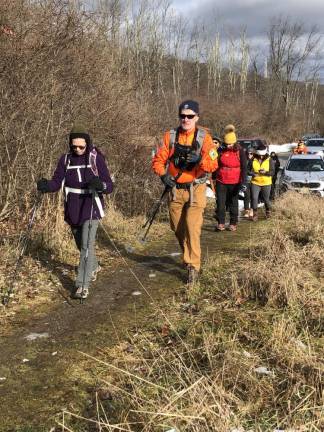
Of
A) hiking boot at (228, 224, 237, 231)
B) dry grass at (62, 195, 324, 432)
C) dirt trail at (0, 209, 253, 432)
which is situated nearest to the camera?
dry grass at (62, 195, 324, 432)

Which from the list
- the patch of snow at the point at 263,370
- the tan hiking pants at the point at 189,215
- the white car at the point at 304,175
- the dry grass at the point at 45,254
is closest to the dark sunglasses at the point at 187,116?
the tan hiking pants at the point at 189,215

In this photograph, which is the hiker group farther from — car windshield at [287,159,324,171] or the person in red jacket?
car windshield at [287,159,324,171]

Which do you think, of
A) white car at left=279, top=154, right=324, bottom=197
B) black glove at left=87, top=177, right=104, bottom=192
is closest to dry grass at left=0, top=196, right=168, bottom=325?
black glove at left=87, top=177, right=104, bottom=192

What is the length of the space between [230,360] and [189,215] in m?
2.46

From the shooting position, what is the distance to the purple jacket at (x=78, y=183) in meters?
5.20

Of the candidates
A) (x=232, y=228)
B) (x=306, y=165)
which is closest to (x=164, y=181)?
(x=232, y=228)

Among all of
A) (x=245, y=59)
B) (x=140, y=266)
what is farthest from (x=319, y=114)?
(x=140, y=266)

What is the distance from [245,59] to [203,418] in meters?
71.0

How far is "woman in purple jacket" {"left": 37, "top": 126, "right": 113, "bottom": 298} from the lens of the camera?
5.19 meters

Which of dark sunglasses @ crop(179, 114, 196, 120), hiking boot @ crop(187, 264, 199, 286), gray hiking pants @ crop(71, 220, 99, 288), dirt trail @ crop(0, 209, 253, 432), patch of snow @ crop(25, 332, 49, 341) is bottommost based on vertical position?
patch of snow @ crop(25, 332, 49, 341)

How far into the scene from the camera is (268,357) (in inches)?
141

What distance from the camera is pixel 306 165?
53.4 feet

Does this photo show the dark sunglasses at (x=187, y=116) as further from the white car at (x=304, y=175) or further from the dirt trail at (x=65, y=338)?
the white car at (x=304, y=175)

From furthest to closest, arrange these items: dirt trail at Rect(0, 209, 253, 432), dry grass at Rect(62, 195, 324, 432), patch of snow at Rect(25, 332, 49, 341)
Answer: patch of snow at Rect(25, 332, 49, 341) → dirt trail at Rect(0, 209, 253, 432) → dry grass at Rect(62, 195, 324, 432)
